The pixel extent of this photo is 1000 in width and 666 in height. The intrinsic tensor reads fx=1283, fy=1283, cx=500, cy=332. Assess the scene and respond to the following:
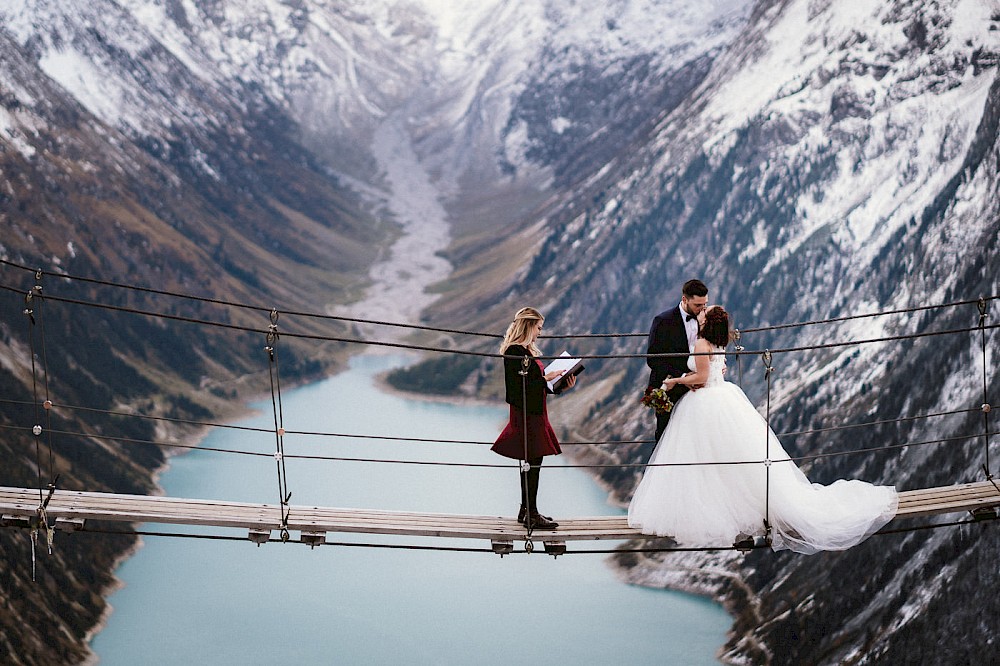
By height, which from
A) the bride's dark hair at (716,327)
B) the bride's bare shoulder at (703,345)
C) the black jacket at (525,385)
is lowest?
the black jacket at (525,385)

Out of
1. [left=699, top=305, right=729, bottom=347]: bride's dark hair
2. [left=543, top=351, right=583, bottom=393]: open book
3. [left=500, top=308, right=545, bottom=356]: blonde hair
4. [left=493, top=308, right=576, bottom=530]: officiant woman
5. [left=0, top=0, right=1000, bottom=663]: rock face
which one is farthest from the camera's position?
[left=0, top=0, right=1000, bottom=663]: rock face

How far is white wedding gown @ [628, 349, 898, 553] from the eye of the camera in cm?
1150

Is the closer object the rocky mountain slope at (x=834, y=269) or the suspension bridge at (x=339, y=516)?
the suspension bridge at (x=339, y=516)

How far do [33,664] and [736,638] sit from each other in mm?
19998

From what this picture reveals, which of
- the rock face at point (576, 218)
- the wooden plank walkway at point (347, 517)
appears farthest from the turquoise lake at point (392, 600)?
the wooden plank walkway at point (347, 517)

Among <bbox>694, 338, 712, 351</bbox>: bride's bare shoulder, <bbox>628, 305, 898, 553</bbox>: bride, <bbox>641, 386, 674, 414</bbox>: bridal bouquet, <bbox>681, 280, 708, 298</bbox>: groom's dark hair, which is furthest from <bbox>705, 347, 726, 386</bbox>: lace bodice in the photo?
<bbox>681, 280, 708, 298</bbox>: groom's dark hair

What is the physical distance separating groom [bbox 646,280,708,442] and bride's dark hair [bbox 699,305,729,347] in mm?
216

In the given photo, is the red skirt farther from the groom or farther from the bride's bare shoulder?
the bride's bare shoulder

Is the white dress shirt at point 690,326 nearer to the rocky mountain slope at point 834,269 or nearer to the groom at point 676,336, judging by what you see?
the groom at point 676,336

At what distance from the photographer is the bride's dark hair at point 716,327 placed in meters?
11.3

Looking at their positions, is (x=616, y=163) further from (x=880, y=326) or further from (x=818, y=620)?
(x=818, y=620)

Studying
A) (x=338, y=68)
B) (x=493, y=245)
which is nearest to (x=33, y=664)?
(x=493, y=245)

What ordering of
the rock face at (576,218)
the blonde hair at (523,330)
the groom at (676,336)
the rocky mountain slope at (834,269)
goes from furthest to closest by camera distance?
1. the rock face at (576,218)
2. the rocky mountain slope at (834,269)
3. the groom at (676,336)
4. the blonde hair at (523,330)

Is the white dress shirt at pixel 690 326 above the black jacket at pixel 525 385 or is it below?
above
